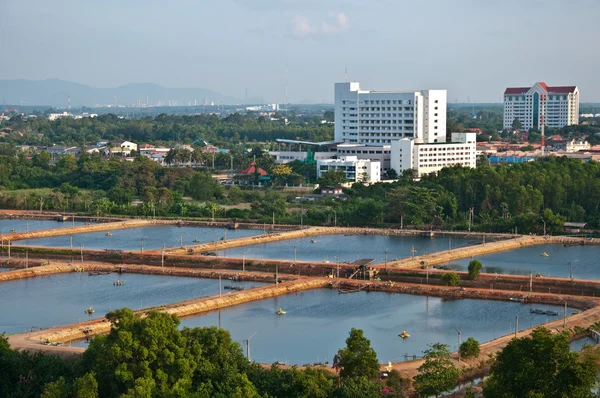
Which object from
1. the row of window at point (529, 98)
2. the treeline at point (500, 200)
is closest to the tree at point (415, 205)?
the treeline at point (500, 200)

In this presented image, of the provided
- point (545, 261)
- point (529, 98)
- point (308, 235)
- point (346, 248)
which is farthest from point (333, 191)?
point (529, 98)

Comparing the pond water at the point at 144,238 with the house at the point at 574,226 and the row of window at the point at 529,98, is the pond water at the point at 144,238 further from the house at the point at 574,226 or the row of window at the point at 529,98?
the row of window at the point at 529,98

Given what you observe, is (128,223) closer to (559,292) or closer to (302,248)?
(302,248)

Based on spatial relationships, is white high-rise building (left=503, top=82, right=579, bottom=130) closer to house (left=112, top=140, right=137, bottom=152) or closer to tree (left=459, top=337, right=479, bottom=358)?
house (left=112, top=140, right=137, bottom=152)

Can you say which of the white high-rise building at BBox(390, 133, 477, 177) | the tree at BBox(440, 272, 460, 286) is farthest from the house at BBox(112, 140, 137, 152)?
the tree at BBox(440, 272, 460, 286)

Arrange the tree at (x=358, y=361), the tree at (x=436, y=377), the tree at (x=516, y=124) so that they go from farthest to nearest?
the tree at (x=516, y=124)
the tree at (x=358, y=361)
the tree at (x=436, y=377)

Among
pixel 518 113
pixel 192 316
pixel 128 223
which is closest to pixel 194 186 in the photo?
pixel 128 223

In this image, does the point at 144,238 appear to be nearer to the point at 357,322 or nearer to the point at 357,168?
the point at 357,168
